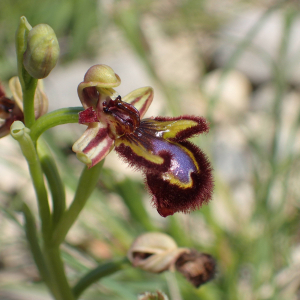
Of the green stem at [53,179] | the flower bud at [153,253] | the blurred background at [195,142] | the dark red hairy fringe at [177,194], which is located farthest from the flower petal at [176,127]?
the blurred background at [195,142]

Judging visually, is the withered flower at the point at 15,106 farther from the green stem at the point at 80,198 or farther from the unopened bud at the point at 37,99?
the green stem at the point at 80,198

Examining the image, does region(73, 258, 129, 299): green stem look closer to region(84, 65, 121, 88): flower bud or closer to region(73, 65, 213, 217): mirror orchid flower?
region(73, 65, 213, 217): mirror orchid flower

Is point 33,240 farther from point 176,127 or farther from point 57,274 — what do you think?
point 176,127

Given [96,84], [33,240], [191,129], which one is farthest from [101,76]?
[33,240]

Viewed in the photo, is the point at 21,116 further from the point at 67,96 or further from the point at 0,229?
the point at 67,96

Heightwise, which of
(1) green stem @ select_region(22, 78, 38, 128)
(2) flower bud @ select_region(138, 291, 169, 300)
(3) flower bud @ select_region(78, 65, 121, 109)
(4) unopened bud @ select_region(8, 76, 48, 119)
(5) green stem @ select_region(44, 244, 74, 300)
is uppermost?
(4) unopened bud @ select_region(8, 76, 48, 119)

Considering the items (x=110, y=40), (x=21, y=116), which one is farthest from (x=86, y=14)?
(x=21, y=116)

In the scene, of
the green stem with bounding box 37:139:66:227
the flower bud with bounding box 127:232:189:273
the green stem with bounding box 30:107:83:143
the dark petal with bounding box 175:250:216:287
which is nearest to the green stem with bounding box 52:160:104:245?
the green stem with bounding box 37:139:66:227
